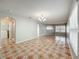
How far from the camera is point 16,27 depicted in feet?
20.9

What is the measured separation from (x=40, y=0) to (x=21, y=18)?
4135 millimetres

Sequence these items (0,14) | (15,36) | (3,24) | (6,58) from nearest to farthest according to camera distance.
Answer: (6,58) < (0,14) < (15,36) < (3,24)

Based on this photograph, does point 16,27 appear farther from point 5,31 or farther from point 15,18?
point 5,31

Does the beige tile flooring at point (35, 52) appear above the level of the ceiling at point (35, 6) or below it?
below

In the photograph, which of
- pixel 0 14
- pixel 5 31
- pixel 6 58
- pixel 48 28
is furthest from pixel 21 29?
pixel 48 28

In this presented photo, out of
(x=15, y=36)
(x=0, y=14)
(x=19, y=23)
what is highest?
(x=0, y=14)

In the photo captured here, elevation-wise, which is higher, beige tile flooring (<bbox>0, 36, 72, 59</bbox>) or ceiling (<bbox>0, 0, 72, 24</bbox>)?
ceiling (<bbox>0, 0, 72, 24</bbox>)

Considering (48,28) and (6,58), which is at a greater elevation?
(48,28)

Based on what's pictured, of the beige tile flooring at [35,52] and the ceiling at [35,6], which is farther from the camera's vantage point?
the ceiling at [35,6]

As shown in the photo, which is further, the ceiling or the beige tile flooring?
the ceiling

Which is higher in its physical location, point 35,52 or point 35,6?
point 35,6

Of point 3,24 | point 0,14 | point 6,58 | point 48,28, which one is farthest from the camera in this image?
point 48,28

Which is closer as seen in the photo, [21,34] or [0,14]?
[0,14]

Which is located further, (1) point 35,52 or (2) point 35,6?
(2) point 35,6
